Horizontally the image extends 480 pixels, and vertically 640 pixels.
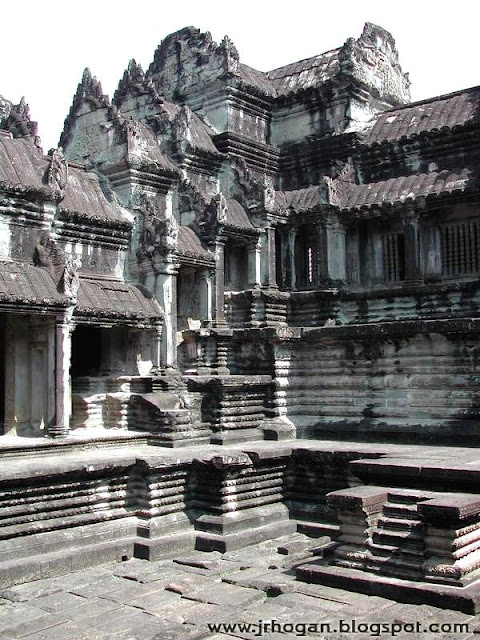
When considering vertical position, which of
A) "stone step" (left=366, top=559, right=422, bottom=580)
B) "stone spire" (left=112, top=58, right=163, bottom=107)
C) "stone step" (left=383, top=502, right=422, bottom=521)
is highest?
"stone spire" (left=112, top=58, right=163, bottom=107)

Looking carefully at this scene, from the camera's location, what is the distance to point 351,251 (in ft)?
64.3

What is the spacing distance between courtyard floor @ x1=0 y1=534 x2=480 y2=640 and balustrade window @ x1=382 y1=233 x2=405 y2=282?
9.82 metres

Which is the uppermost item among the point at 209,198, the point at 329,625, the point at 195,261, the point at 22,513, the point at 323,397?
the point at 209,198

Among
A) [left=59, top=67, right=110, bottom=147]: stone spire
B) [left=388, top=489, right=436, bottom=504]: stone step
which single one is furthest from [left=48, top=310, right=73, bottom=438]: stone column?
[left=59, top=67, right=110, bottom=147]: stone spire

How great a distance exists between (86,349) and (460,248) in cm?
886

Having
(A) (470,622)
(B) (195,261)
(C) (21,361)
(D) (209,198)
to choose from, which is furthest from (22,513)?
(D) (209,198)

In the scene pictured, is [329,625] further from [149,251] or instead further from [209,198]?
[209,198]

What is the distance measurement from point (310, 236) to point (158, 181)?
15.7 feet

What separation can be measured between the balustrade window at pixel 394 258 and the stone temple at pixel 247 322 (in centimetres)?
5

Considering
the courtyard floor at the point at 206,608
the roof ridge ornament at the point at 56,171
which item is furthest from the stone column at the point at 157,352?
the courtyard floor at the point at 206,608

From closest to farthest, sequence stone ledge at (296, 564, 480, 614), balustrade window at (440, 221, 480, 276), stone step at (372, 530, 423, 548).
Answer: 1. stone ledge at (296, 564, 480, 614)
2. stone step at (372, 530, 423, 548)
3. balustrade window at (440, 221, 480, 276)

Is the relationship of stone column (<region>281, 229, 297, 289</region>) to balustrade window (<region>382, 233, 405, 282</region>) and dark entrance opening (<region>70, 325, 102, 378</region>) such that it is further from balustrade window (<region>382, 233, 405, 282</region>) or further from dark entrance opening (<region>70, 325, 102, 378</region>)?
dark entrance opening (<region>70, 325, 102, 378</region>)

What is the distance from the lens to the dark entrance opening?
53.7 feet

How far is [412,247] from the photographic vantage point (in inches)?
717
